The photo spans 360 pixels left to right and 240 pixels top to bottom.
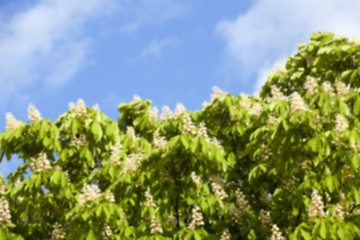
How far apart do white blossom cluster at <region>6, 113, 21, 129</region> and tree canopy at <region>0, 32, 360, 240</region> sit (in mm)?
19

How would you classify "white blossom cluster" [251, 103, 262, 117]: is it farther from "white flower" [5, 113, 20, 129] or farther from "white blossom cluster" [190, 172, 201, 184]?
"white flower" [5, 113, 20, 129]

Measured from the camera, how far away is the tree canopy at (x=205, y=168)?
23.1 ft

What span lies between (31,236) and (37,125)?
89.7 inches

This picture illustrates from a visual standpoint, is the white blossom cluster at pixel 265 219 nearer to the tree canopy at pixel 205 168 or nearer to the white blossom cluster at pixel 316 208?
the tree canopy at pixel 205 168

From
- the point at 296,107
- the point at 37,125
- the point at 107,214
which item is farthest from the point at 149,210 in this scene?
the point at 296,107

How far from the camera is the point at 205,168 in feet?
23.9

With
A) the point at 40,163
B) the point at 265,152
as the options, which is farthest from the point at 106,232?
the point at 265,152

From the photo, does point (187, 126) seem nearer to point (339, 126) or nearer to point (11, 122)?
point (339, 126)

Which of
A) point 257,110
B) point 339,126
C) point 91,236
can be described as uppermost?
point 257,110

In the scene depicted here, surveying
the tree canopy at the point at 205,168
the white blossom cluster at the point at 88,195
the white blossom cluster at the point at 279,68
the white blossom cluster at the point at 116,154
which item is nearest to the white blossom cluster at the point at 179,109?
the tree canopy at the point at 205,168

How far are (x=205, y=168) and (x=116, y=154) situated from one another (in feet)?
6.24

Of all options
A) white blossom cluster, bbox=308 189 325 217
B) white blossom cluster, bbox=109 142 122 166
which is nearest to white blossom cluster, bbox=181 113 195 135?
white blossom cluster, bbox=109 142 122 166

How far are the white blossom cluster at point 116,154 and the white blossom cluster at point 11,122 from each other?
1669mm

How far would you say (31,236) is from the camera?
365 inches
